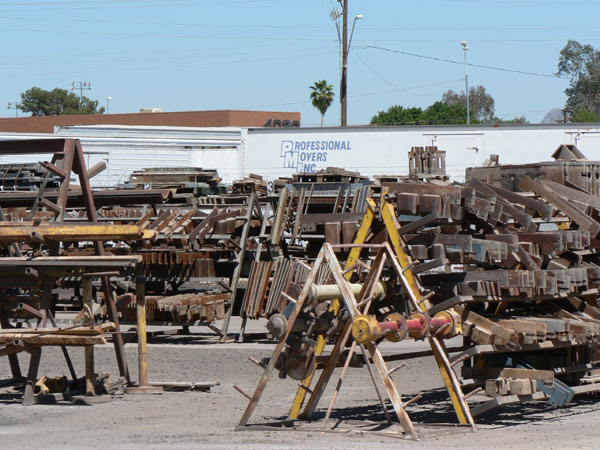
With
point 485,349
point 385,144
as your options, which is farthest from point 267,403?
point 385,144

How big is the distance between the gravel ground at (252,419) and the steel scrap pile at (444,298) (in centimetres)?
35

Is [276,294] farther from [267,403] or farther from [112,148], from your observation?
[112,148]

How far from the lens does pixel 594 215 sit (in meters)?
12.7

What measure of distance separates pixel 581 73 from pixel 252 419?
335 ft

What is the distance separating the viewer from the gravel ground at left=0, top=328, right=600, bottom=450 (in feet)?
30.6

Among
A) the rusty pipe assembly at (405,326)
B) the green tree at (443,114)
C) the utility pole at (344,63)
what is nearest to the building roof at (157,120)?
the utility pole at (344,63)

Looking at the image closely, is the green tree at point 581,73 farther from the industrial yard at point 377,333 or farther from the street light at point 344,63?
the industrial yard at point 377,333

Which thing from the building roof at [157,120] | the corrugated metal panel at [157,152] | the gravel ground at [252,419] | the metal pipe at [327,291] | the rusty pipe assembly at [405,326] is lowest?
the gravel ground at [252,419]

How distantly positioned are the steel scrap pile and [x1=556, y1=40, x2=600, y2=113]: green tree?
95154mm

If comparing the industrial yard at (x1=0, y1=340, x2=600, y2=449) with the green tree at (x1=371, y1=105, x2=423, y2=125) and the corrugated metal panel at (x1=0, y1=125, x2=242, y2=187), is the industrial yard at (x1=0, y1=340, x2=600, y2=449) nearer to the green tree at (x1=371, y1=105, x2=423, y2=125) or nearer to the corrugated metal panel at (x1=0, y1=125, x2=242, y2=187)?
the corrugated metal panel at (x1=0, y1=125, x2=242, y2=187)

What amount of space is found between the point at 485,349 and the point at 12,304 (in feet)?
20.2

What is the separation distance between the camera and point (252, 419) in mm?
11195

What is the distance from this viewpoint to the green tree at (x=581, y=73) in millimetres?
103625

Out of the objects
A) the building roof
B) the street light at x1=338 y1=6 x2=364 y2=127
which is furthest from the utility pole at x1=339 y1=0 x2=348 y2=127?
the building roof
